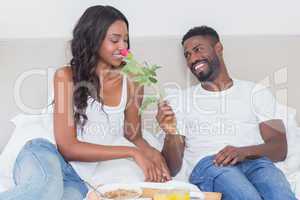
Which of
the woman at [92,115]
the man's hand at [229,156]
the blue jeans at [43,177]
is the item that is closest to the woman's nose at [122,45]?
the woman at [92,115]

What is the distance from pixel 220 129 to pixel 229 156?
248 mm

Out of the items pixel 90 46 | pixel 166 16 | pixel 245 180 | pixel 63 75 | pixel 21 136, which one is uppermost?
pixel 166 16

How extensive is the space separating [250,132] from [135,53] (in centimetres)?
73

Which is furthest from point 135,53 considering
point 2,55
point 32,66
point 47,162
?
point 47,162

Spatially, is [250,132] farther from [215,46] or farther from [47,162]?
[47,162]

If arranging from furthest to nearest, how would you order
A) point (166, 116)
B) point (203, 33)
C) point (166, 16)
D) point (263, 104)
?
point (166, 16) → point (203, 33) → point (263, 104) → point (166, 116)

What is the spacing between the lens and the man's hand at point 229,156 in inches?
77.4

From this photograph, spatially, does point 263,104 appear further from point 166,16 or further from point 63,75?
point 63,75

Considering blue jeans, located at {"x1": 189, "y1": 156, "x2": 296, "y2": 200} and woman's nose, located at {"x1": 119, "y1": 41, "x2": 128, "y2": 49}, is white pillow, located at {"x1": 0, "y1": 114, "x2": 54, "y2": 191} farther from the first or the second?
blue jeans, located at {"x1": 189, "y1": 156, "x2": 296, "y2": 200}

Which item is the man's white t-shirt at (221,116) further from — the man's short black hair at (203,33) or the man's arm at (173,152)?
the man's short black hair at (203,33)

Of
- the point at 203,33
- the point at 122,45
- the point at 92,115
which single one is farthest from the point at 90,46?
the point at 203,33

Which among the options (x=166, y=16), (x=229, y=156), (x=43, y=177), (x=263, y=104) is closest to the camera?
(x=43, y=177)

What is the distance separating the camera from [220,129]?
2.21 m

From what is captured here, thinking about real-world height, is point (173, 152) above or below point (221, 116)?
below
